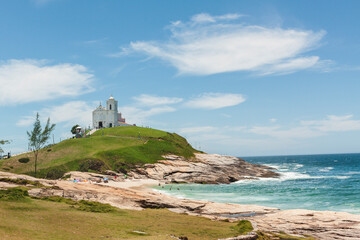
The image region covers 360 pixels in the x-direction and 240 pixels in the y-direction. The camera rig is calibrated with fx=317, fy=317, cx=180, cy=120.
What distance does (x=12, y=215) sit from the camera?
83.5 ft

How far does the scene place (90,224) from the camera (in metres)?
26.5

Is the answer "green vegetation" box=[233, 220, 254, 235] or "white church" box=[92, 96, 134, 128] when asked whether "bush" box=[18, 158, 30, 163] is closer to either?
"white church" box=[92, 96, 134, 128]

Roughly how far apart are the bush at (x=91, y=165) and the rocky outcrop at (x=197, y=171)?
953 centimetres

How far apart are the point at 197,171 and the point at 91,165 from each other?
32873 mm

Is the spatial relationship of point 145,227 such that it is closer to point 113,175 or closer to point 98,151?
point 113,175

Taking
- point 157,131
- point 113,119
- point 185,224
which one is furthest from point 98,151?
point 185,224

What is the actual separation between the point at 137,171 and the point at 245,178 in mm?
36464

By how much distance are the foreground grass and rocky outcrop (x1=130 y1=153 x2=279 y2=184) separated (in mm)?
60450

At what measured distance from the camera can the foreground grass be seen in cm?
2231

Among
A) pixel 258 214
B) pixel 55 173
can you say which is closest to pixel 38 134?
pixel 55 173

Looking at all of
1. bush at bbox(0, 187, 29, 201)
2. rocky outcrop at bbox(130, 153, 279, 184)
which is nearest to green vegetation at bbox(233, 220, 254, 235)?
bush at bbox(0, 187, 29, 201)

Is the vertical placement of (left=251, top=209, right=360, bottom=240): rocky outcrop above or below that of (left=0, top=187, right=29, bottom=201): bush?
below

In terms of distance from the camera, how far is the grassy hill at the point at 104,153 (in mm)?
86875

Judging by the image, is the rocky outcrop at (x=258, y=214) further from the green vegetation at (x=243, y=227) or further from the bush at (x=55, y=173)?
the bush at (x=55, y=173)
